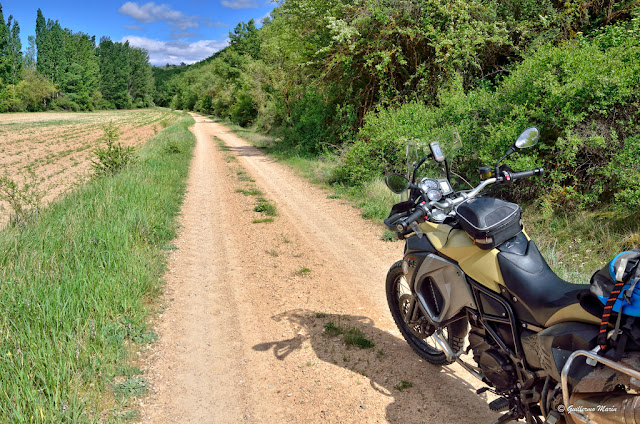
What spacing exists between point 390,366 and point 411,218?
5.71 ft

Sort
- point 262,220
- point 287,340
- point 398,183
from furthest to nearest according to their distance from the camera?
point 262,220 < point 287,340 < point 398,183

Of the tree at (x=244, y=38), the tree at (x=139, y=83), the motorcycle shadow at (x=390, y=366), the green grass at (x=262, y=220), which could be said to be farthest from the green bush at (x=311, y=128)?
the tree at (x=139, y=83)

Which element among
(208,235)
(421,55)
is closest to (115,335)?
(208,235)

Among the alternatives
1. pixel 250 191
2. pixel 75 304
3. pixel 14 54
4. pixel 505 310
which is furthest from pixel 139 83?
pixel 505 310

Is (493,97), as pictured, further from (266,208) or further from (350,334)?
(350,334)

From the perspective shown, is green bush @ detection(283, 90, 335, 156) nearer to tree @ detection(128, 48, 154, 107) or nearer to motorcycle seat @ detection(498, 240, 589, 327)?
motorcycle seat @ detection(498, 240, 589, 327)

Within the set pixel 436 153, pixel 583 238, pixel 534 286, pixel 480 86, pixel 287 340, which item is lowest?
pixel 287 340

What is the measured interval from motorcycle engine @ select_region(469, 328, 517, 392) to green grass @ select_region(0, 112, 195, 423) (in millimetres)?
2718

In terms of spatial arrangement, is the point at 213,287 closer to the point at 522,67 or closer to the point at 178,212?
the point at 178,212

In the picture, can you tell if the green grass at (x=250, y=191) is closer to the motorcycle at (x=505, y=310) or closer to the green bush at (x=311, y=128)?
the green bush at (x=311, y=128)

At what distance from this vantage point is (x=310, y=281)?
241 inches

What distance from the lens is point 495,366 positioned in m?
2.95

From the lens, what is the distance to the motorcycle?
2234 millimetres

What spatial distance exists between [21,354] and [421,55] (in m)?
12.6
